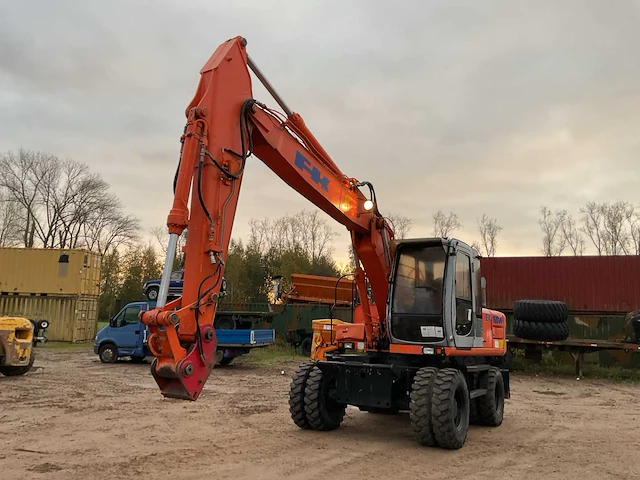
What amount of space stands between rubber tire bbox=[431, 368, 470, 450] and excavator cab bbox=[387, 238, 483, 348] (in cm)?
52

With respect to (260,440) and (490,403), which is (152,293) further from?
(490,403)

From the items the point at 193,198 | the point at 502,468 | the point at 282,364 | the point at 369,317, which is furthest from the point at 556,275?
the point at 193,198

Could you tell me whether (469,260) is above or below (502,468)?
above

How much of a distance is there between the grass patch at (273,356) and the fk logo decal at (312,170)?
11.4 metres

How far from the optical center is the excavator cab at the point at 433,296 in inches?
294

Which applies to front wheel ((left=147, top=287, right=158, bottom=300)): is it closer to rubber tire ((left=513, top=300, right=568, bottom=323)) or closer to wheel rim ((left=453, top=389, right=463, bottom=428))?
rubber tire ((left=513, top=300, right=568, bottom=323))

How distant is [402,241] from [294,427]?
128 inches

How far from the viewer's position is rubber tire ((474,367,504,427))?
28.7 ft

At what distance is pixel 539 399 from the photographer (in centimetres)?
1217

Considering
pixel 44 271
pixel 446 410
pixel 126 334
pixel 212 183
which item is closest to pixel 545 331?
pixel 446 410

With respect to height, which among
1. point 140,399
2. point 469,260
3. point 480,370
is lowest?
point 140,399

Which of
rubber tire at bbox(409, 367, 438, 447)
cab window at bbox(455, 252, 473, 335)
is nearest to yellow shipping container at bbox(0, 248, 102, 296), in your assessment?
cab window at bbox(455, 252, 473, 335)

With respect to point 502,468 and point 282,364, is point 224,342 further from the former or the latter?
point 502,468

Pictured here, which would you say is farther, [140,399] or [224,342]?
[224,342]
